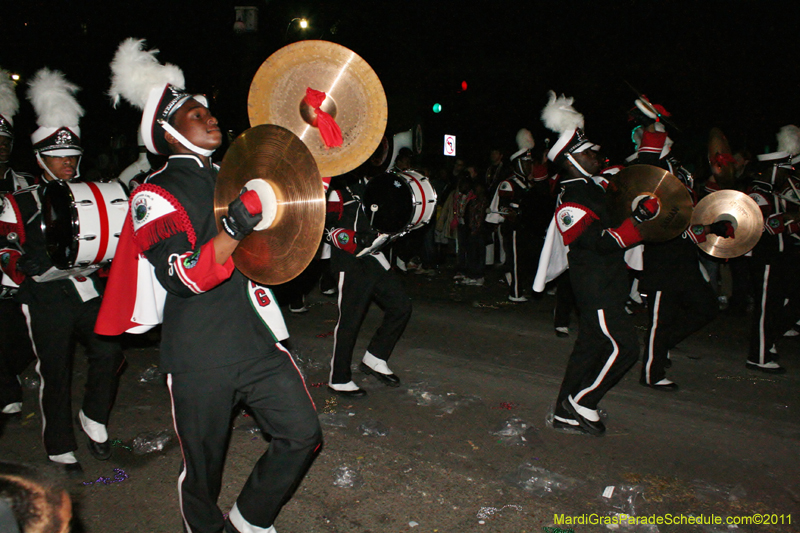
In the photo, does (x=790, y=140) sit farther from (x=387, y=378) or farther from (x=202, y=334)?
(x=202, y=334)

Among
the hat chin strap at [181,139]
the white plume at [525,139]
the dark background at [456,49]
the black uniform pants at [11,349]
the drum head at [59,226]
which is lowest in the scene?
the black uniform pants at [11,349]

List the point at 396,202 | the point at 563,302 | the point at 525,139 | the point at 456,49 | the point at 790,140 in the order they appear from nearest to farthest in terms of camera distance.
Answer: the point at 396,202, the point at 790,140, the point at 563,302, the point at 525,139, the point at 456,49

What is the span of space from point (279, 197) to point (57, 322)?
241cm

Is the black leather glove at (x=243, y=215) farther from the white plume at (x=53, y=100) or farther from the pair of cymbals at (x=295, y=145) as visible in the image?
the white plume at (x=53, y=100)

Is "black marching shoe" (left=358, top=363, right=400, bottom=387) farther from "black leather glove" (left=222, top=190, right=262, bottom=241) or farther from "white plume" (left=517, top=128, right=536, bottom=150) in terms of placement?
"white plume" (left=517, top=128, right=536, bottom=150)

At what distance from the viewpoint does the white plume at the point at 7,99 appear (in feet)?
16.8

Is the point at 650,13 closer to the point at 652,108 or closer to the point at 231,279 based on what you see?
the point at 652,108

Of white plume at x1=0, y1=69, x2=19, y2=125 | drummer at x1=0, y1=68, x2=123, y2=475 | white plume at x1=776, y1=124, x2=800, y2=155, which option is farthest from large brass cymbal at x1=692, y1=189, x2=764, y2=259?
white plume at x1=0, y1=69, x2=19, y2=125

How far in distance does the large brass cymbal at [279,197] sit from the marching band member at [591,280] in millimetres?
2512

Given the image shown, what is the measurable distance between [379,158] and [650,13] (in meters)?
12.5

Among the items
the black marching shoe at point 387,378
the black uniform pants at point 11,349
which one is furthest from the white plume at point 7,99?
the black marching shoe at point 387,378

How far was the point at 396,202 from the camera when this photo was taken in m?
4.68

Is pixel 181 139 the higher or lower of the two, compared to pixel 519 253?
higher

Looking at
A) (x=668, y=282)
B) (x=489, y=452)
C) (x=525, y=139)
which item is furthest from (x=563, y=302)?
(x=525, y=139)
